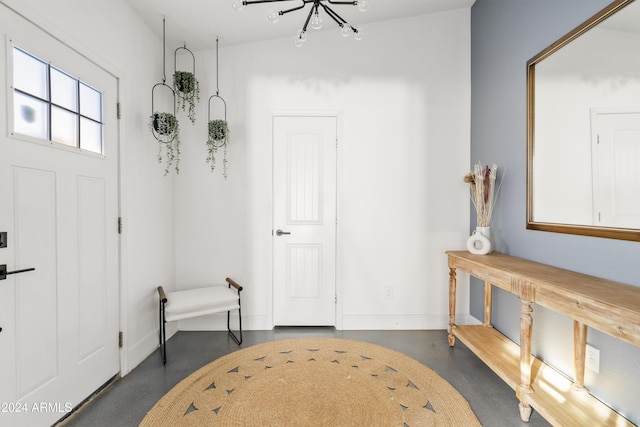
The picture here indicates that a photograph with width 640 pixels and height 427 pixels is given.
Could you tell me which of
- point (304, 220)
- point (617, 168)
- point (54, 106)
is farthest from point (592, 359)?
point (54, 106)

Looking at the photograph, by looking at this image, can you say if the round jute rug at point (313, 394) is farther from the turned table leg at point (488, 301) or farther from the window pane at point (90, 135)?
the window pane at point (90, 135)

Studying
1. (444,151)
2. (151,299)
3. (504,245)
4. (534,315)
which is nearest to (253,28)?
(444,151)

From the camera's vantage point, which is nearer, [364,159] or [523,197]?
[523,197]

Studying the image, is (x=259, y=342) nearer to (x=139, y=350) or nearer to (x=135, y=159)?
(x=139, y=350)

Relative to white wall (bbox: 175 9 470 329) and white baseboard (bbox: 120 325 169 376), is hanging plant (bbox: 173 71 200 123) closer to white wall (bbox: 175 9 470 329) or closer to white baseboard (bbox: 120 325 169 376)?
white wall (bbox: 175 9 470 329)

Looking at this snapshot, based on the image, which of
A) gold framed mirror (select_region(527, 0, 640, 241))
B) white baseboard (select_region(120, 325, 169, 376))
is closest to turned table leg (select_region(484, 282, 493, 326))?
gold framed mirror (select_region(527, 0, 640, 241))

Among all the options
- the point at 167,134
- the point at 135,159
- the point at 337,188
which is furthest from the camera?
the point at 337,188

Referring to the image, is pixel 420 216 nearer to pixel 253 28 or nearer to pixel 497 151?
pixel 497 151

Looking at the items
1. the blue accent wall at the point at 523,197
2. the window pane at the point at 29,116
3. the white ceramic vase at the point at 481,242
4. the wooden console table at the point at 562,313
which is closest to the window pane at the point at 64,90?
the window pane at the point at 29,116

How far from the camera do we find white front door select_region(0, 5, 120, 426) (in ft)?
4.71

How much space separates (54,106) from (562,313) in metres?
2.93

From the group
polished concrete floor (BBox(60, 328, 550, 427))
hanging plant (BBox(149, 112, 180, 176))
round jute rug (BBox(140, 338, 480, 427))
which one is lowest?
polished concrete floor (BBox(60, 328, 550, 427))

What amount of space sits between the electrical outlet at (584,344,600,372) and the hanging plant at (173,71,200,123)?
Answer: 3.39 metres

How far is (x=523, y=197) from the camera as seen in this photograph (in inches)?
88.7
